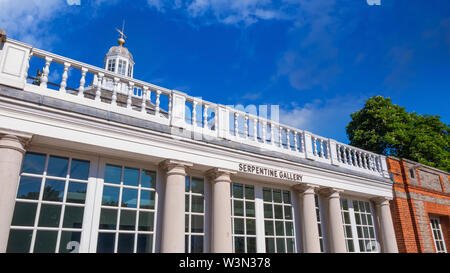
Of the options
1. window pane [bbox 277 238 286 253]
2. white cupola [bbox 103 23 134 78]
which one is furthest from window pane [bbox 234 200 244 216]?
white cupola [bbox 103 23 134 78]

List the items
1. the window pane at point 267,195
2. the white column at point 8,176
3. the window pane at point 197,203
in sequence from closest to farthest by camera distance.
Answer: the white column at point 8,176 < the window pane at point 197,203 < the window pane at point 267,195

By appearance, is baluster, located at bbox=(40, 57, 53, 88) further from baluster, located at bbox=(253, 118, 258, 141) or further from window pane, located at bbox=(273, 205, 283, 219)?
window pane, located at bbox=(273, 205, 283, 219)

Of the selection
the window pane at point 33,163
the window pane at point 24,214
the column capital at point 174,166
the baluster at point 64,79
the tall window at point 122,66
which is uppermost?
the tall window at point 122,66

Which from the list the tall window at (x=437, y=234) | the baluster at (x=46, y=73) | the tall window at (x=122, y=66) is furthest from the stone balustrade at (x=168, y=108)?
the tall window at (x=122, y=66)

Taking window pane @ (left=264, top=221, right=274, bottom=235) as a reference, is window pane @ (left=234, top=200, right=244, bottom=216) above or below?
above

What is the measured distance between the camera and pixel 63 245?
17.1ft

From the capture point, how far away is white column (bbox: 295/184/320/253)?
8008 millimetres

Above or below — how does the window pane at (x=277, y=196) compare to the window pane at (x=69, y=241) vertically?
above

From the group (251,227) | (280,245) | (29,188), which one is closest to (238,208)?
(251,227)

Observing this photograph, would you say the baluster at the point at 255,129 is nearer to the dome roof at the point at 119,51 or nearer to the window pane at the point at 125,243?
the window pane at the point at 125,243

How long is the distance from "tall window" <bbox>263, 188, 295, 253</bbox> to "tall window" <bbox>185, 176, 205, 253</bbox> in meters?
1.90

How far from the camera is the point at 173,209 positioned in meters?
5.93

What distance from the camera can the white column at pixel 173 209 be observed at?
576cm
